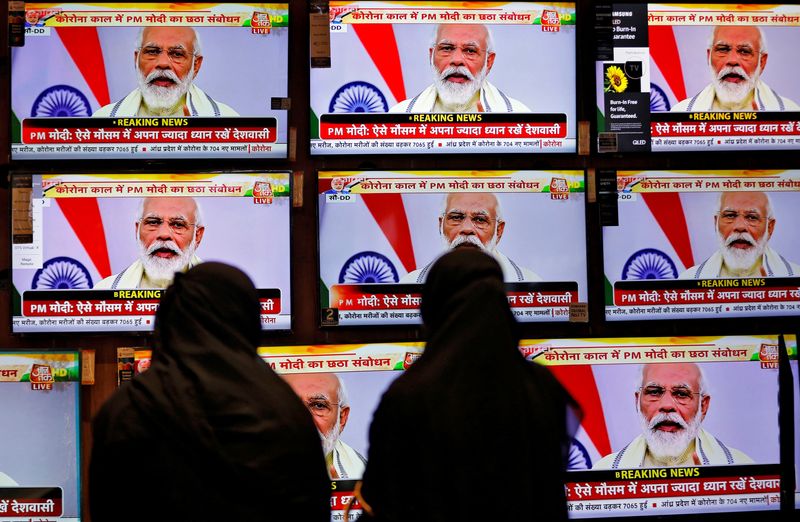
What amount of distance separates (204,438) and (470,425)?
24.8 inches

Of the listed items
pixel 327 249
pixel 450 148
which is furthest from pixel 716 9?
pixel 327 249

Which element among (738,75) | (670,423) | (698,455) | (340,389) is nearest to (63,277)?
(340,389)

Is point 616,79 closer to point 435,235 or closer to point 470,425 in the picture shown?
point 435,235

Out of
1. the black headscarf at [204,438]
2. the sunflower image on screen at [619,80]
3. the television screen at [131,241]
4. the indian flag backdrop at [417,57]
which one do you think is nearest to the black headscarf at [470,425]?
the black headscarf at [204,438]

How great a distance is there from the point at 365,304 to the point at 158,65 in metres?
1.29

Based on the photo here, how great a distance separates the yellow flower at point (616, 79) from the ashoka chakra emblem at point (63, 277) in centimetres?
229

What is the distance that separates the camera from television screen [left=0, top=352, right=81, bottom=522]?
332cm

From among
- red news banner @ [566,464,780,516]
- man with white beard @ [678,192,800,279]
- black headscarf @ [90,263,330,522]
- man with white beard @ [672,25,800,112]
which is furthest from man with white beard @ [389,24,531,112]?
black headscarf @ [90,263,330,522]

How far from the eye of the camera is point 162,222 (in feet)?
11.2

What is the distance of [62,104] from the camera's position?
3.40 metres

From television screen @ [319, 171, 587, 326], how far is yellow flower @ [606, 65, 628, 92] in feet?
1.31

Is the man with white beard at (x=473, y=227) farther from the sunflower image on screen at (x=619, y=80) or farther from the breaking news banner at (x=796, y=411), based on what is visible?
the breaking news banner at (x=796, y=411)

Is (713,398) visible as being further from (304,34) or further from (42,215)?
(42,215)

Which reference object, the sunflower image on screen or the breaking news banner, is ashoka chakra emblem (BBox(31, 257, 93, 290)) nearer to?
the sunflower image on screen
